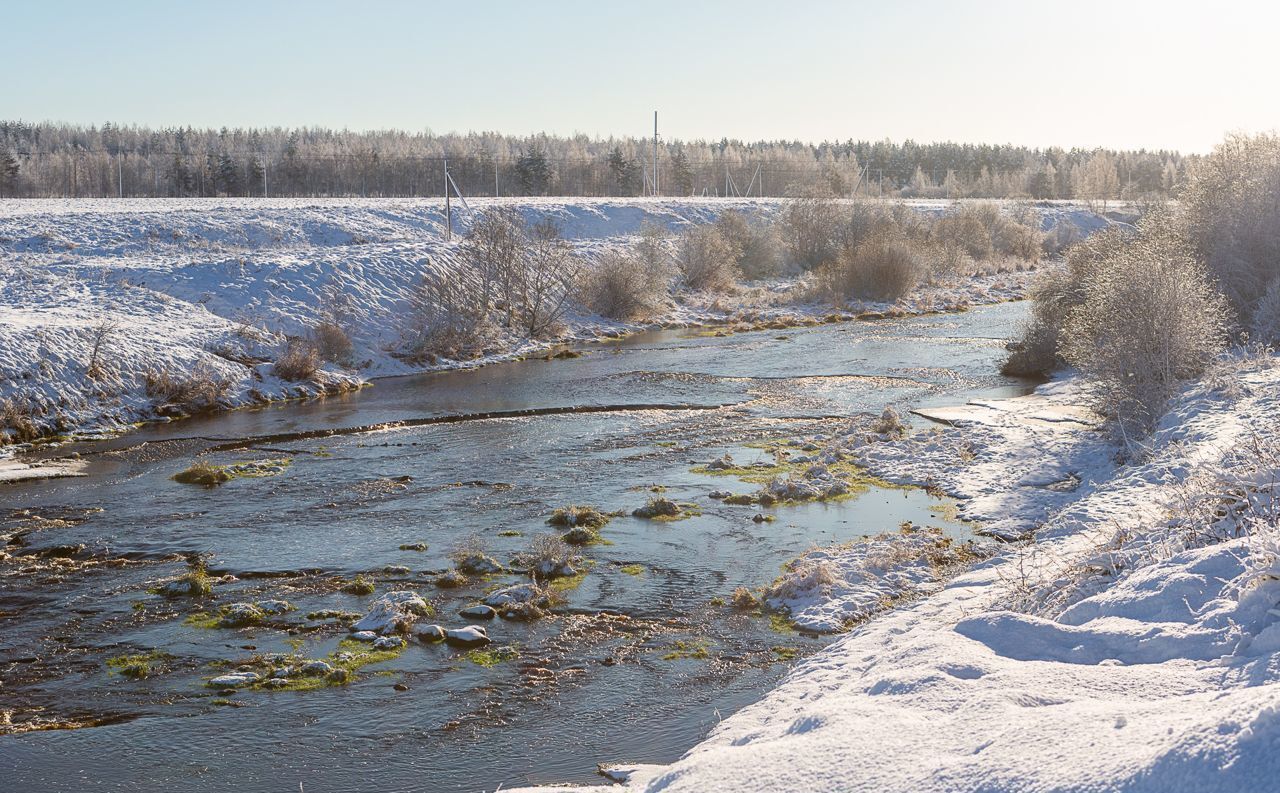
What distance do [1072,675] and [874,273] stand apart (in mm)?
45759

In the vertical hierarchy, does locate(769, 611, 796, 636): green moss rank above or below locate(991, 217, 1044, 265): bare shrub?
below

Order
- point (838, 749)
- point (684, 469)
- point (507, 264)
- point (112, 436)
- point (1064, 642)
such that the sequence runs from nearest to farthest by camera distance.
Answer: point (838, 749), point (1064, 642), point (684, 469), point (112, 436), point (507, 264)

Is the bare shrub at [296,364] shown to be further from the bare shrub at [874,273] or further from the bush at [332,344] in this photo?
the bare shrub at [874,273]

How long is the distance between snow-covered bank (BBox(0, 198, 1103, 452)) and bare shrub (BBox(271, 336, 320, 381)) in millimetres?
267

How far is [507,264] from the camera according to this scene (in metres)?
41.2

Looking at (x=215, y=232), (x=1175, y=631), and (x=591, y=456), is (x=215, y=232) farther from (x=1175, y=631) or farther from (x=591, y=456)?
(x=1175, y=631)

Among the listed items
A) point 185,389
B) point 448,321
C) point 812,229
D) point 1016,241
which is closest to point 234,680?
point 185,389

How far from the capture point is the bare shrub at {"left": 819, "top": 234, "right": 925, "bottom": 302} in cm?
5138

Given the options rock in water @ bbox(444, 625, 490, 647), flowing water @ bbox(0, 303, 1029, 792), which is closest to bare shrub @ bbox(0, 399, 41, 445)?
flowing water @ bbox(0, 303, 1029, 792)

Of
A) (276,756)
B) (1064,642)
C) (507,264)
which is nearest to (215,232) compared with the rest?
(507,264)

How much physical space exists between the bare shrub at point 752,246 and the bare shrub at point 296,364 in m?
31.6

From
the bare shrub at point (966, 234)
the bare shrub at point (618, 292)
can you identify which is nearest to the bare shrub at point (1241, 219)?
the bare shrub at point (618, 292)

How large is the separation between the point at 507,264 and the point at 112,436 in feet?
62.0

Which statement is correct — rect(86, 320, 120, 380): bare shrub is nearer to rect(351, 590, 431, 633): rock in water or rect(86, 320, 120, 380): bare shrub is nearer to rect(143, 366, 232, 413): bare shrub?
rect(143, 366, 232, 413): bare shrub
